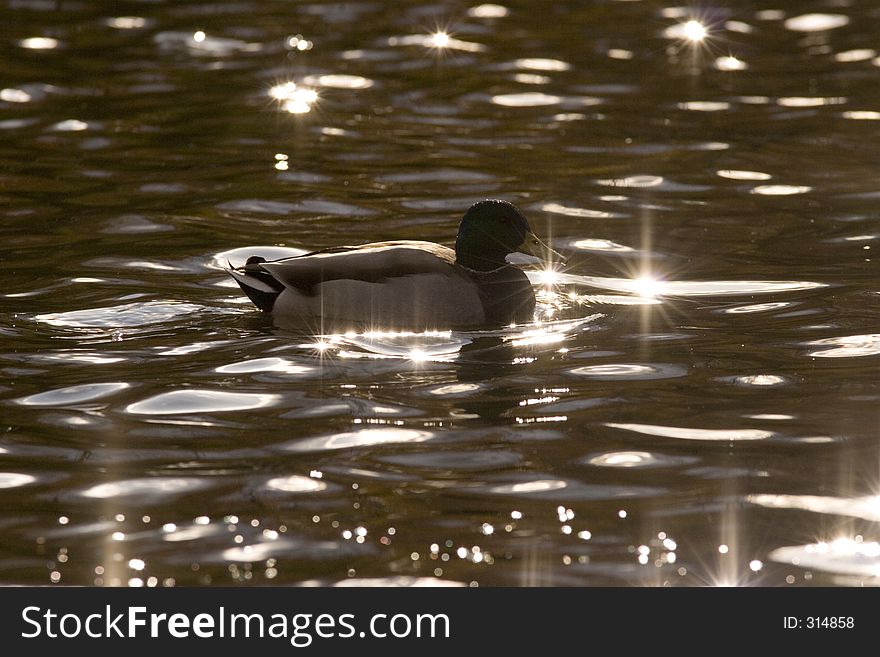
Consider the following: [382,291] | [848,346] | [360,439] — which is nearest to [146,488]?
[360,439]

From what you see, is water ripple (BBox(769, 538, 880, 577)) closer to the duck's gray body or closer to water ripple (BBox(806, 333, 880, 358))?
water ripple (BBox(806, 333, 880, 358))

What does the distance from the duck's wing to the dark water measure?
0.36 meters

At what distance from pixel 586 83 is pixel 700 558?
474 inches

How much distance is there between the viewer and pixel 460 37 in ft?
65.6

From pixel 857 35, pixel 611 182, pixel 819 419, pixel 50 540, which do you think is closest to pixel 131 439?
pixel 50 540

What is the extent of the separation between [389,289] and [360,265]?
0.23 metres

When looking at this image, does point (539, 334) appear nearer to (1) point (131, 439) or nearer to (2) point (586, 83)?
(1) point (131, 439)

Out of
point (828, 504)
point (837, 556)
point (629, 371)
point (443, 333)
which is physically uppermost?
point (443, 333)

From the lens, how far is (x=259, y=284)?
994 centimetres

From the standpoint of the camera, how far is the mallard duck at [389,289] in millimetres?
9633

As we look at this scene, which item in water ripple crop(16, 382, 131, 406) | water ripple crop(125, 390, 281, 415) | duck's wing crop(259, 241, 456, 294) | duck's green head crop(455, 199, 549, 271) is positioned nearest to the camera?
water ripple crop(125, 390, 281, 415)

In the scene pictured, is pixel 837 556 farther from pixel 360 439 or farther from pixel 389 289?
pixel 389 289

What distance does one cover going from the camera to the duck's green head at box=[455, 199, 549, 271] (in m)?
10.2

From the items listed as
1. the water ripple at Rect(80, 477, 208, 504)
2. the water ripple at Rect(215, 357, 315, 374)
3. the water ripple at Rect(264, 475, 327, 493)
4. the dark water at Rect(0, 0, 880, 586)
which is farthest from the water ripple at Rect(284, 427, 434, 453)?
the water ripple at Rect(215, 357, 315, 374)
